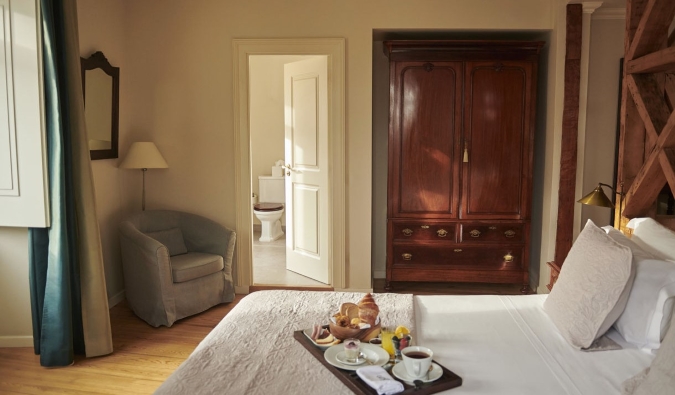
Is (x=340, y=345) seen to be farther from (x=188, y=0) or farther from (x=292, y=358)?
(x=188, y=0)

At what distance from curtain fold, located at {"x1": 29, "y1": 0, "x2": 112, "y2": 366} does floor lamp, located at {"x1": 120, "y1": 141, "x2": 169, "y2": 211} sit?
1021 millimetres

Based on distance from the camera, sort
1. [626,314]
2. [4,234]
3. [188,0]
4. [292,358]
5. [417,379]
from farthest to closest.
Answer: [188,0]
[4,234]
[626,314]
[292,358]
[417,379]

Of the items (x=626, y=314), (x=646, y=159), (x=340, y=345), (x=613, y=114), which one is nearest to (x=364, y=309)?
(x=340, y=345)

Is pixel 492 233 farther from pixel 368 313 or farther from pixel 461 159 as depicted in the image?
pixel 368 313

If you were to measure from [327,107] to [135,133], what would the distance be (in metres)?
1.66

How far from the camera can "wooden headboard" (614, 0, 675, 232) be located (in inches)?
87.5

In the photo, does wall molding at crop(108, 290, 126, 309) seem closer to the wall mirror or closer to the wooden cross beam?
the wall mirror

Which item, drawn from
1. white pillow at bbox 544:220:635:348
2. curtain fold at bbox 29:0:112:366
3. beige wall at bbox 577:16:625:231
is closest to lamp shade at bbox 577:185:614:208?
white pillow at bbox 544:220:635:348

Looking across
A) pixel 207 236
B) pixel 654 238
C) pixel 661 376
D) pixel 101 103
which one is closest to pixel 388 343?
pixel 661 376

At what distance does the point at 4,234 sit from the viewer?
3.47m

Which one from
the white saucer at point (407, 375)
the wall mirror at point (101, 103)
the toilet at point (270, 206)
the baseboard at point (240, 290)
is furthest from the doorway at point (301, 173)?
the white saucer at point (407, 375)

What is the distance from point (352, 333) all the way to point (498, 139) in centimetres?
310

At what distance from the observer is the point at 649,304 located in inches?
80.1

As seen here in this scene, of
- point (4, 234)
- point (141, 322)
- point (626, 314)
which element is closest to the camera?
point (626, 314)
